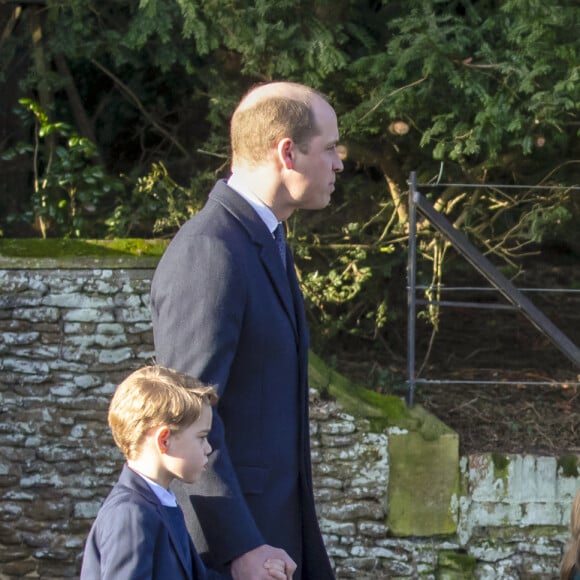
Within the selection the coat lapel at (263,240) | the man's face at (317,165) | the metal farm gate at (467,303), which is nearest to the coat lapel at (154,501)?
the coat lapel at (263,240)

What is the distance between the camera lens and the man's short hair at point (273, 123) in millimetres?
2713

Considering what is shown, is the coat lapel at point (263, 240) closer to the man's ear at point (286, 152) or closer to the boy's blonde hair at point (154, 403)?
the man's ear at point (286, 152)

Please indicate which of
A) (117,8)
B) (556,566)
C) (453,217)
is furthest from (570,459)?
(117,8)

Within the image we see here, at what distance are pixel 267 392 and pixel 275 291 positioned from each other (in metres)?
0.24

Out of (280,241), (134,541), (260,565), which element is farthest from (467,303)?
(134,541)

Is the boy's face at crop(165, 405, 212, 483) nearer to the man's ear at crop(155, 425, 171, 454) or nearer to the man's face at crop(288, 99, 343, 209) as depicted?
the man's ear at crop(155, 425, 171, 454)

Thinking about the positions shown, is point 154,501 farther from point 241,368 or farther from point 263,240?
point 263,240

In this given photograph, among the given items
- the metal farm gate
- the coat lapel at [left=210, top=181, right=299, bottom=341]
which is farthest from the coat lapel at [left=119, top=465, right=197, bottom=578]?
the metal farm gate

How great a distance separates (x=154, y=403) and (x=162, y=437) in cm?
9

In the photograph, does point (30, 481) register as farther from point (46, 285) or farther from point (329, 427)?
point (329, 427)

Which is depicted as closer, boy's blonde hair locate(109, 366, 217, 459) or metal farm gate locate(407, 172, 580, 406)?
boy's blonde hair locate(109, 366, 217, 459)

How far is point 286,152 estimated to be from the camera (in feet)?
8.90

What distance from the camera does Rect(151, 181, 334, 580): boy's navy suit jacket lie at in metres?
2.55

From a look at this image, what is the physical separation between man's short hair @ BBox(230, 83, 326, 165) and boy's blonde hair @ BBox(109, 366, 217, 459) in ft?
1.88
